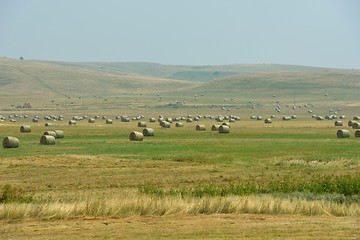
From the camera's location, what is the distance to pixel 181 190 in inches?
1139

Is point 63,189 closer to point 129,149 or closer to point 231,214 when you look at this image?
point 231,214

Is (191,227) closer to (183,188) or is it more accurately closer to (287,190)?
(287,190)

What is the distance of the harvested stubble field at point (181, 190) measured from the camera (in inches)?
827

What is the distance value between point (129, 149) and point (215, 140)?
11649mm

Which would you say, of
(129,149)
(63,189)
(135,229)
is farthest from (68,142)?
(135,229)

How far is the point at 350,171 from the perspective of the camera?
37781 millimetres

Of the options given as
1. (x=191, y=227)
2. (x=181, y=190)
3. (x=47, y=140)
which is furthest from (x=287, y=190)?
(x=47, y=140)

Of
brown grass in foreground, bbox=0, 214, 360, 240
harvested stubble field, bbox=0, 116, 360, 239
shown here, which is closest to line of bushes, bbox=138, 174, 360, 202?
harvested stubble field, bbox=0, 116, 360, 239

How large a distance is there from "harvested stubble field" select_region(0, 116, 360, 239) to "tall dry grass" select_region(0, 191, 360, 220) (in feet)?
0.10

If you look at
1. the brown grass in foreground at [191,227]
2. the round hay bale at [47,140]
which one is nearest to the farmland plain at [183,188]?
the brown grass in foreground at [191,227]

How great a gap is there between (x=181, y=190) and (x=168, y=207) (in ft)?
17.6

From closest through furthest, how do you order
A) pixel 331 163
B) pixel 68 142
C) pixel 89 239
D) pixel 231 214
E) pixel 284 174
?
1. pixel 89 239
2. pixel 231 214
3. pixel 284 174
4. pixel 331 163
5. pixel 68 142

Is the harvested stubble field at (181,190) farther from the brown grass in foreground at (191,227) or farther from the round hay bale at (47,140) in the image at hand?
the round hay bale at (47,140)

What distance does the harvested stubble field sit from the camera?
21.0 meters
